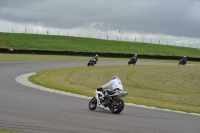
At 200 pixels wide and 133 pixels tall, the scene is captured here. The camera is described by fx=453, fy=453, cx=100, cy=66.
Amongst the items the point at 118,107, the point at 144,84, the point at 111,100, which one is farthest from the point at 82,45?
the point at 118,107

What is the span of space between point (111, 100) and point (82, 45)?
80.1m

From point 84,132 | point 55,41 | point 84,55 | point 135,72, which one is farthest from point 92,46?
point 84,132

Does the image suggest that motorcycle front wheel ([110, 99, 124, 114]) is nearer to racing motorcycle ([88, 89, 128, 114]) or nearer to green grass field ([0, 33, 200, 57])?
racing motorcycle ([88, 89, 128, 114])

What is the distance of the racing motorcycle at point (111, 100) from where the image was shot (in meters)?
15.8

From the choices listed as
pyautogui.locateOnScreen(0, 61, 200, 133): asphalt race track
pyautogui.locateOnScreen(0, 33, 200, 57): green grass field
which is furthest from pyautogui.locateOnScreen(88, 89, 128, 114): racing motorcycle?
pyautogui.locateOnScreen(0, 33, 200, 57): green grass field

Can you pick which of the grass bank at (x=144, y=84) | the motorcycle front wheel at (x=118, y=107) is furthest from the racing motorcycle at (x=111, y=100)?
the grass bank at (x=144, y=84)

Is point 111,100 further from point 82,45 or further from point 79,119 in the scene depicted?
point 82,45

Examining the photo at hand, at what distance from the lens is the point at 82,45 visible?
9594 centimetres

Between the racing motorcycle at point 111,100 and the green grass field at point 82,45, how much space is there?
67.5 m

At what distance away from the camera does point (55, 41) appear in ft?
317

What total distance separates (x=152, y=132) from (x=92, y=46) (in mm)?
83617

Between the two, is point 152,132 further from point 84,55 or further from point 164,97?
point 84,55

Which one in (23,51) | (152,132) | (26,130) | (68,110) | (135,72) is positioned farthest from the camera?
(23,51)

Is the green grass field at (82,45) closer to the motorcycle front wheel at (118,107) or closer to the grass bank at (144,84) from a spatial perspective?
the grass bank at (144,84)
